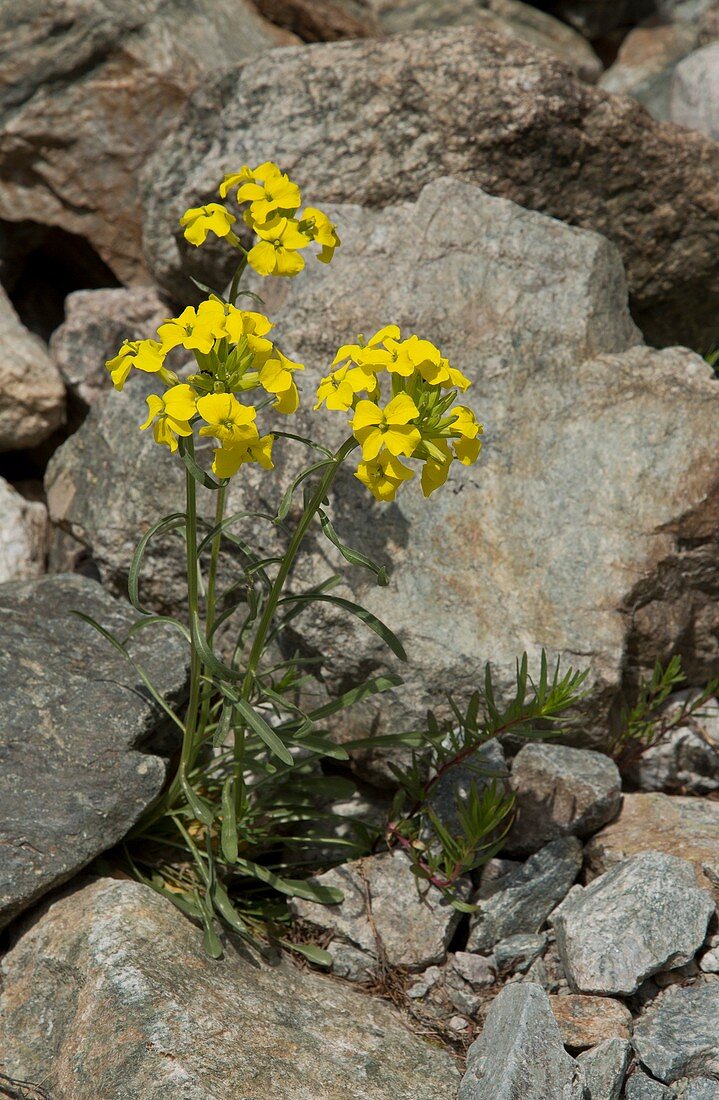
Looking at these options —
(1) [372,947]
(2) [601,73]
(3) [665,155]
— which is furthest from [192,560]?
(2) [601,73]

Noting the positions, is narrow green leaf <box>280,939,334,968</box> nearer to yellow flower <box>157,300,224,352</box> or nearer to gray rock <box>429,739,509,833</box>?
gray rock <box>429,739,509,833</box>

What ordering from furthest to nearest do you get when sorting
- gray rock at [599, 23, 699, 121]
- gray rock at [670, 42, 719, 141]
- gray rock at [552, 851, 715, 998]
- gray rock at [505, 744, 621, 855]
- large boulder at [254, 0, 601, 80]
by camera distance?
large boulder at [254, 0, 601, 80]
gray rock at [599, 23, 699, 121]
gray rock at [670, 42, 719, 141]
gray rock at [505, 744, 621, 855]
gray rock at [552, 851, 715, 998]

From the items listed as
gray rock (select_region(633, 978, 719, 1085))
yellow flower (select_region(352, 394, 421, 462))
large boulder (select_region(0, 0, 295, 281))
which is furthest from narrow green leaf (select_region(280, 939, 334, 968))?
large boulder (select_region(0, 0, 295, 281))

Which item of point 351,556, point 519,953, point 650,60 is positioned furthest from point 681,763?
point 650,60

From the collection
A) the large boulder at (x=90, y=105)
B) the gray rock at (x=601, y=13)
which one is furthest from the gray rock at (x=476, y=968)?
the gray rock at (x=601, y=13)

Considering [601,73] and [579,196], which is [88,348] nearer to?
[579,196]

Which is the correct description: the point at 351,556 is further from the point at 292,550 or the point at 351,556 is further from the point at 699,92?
the point at 699,92
